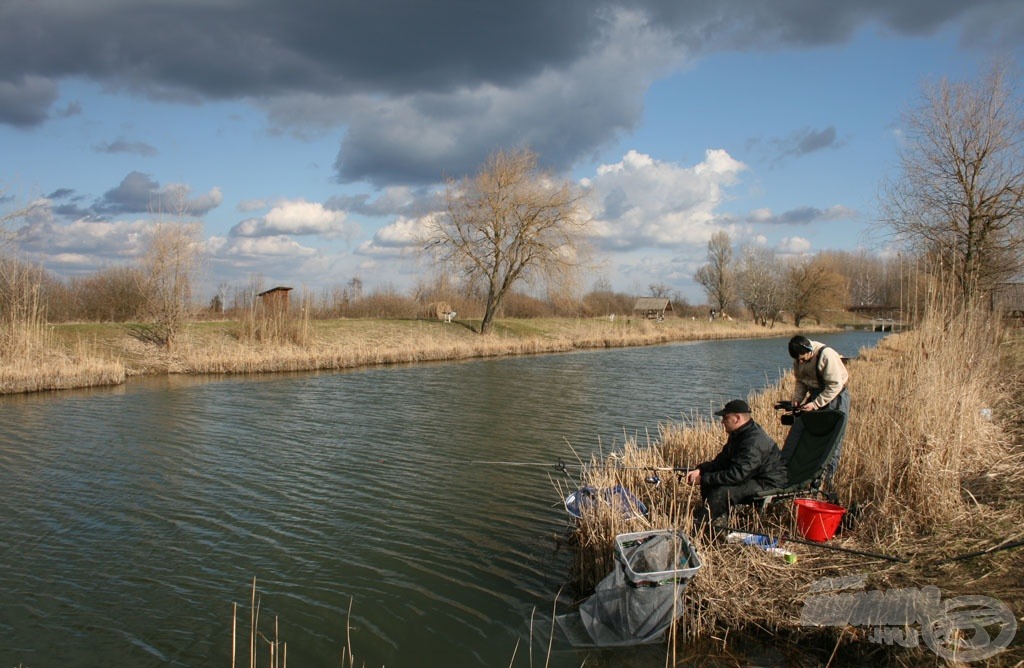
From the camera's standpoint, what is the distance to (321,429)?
44.3ft

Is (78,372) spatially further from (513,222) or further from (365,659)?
(513,222)

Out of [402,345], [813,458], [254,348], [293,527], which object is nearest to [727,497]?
[813,458]

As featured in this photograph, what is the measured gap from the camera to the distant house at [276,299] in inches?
1088

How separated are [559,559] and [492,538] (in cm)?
91

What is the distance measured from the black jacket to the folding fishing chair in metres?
0.12

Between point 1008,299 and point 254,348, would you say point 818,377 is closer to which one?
point 1008,299

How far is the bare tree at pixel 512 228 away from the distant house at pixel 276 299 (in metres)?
8.72

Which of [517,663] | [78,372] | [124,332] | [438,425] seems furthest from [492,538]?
[124,332]

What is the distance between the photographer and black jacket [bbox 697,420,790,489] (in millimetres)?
5891

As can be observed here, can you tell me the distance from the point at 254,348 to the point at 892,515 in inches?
920

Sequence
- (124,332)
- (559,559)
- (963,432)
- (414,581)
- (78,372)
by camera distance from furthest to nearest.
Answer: (124,332) → (78,372) → (963,432) → (559,559) → (414,581)

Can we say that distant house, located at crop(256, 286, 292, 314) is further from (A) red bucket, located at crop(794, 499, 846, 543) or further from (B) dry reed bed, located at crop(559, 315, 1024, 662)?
(A) red bucket, located at crop(794, 499, 846, 543)

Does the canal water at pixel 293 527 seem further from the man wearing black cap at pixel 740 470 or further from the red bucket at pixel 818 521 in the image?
the red bucket at pixel 818 521

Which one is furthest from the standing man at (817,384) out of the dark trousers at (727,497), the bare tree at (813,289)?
the bare tree at (813,289)
